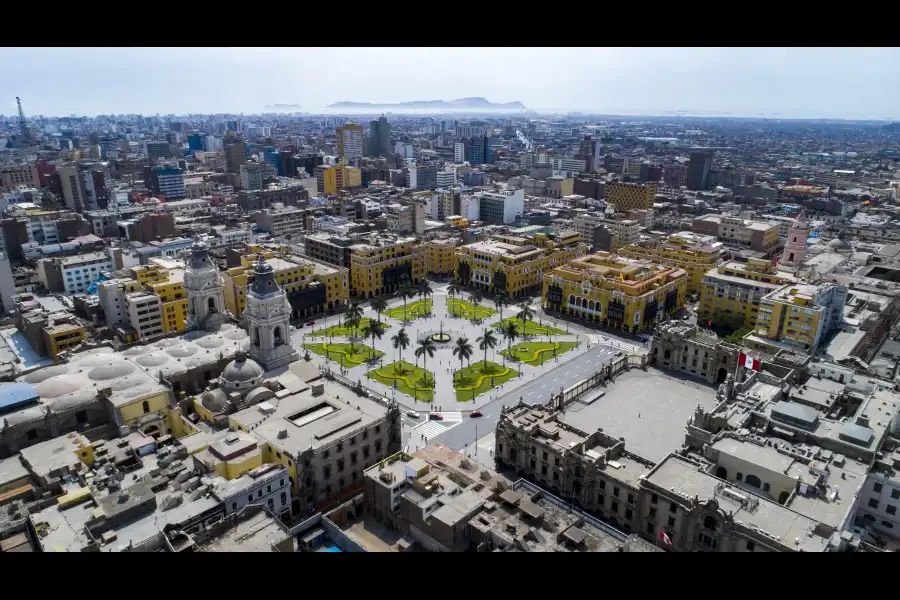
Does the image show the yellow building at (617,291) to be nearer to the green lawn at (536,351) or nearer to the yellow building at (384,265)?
the green lawn at (536,351)

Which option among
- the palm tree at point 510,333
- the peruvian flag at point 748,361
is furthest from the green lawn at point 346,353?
the peruvian flag at point 748,361

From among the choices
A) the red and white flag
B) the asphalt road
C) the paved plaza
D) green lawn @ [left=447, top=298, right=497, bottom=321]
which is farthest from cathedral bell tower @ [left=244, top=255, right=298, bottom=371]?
the red and white flag

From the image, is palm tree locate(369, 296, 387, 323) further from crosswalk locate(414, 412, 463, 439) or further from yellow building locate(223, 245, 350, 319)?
crosswalk locate(414, 412, 463, 439)

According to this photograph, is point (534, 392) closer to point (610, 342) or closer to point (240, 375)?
point (610, 342)
